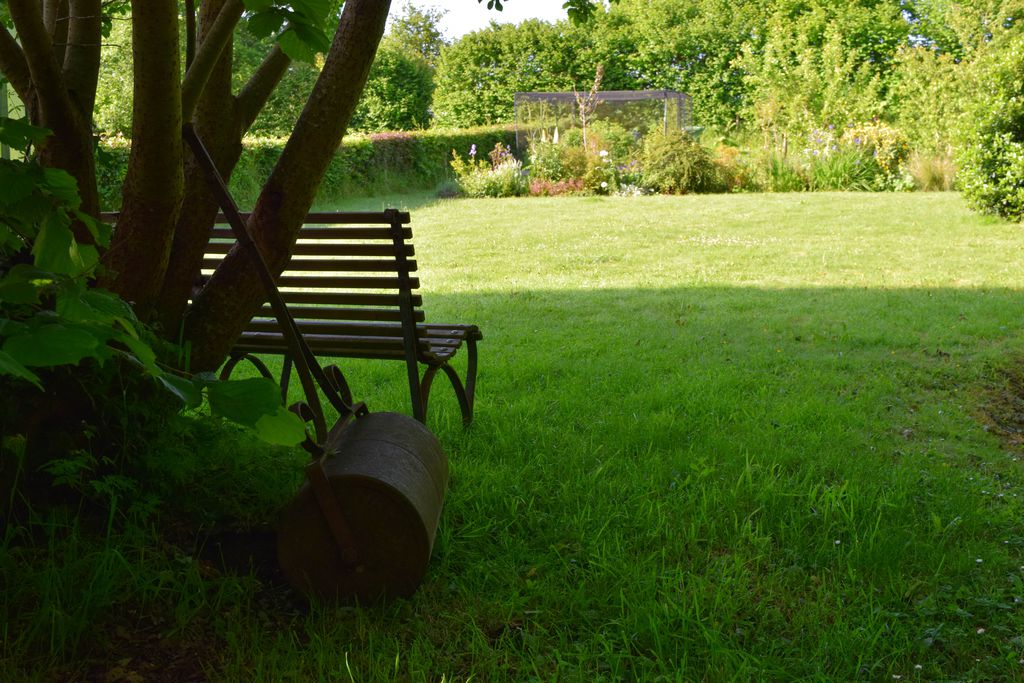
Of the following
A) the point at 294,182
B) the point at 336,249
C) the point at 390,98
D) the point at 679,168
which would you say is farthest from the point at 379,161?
the point at 294,182

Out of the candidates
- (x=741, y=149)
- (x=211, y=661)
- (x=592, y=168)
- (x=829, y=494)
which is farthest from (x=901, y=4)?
(x=211, y=661)

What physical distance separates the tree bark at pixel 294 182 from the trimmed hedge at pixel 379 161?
1300 cm

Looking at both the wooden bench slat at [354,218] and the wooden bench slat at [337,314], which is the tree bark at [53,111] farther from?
the wooden bench slat at [337,314]

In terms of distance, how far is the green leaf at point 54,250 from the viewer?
4.31 feet

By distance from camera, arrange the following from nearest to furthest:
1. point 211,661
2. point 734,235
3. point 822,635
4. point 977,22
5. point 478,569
Answer: 1. point 211,661
2. point 822,635
3. point 478,569
4. point 734,235
5. point 977,22

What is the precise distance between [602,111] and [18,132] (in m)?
21.2

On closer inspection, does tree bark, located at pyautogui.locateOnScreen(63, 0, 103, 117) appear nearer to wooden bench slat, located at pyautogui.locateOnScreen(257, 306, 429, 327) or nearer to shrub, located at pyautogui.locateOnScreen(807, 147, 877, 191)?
wooden bench slat, located at pyautogui.locateOnScreen(257, 306, 429, 327)

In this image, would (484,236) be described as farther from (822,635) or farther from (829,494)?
(822,635)

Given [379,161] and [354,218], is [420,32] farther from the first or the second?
[354,218]

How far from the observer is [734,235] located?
1062 centimetres

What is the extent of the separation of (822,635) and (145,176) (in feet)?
7.37

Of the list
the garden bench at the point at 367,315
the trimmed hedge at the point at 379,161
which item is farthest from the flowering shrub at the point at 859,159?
the garden bench at the point at 367,315

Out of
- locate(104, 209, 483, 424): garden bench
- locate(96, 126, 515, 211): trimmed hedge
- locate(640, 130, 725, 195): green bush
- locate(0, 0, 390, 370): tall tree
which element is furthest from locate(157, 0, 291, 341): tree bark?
locate(640, 130, 725, 195): green bush

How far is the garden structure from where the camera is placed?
21344 millimetres
